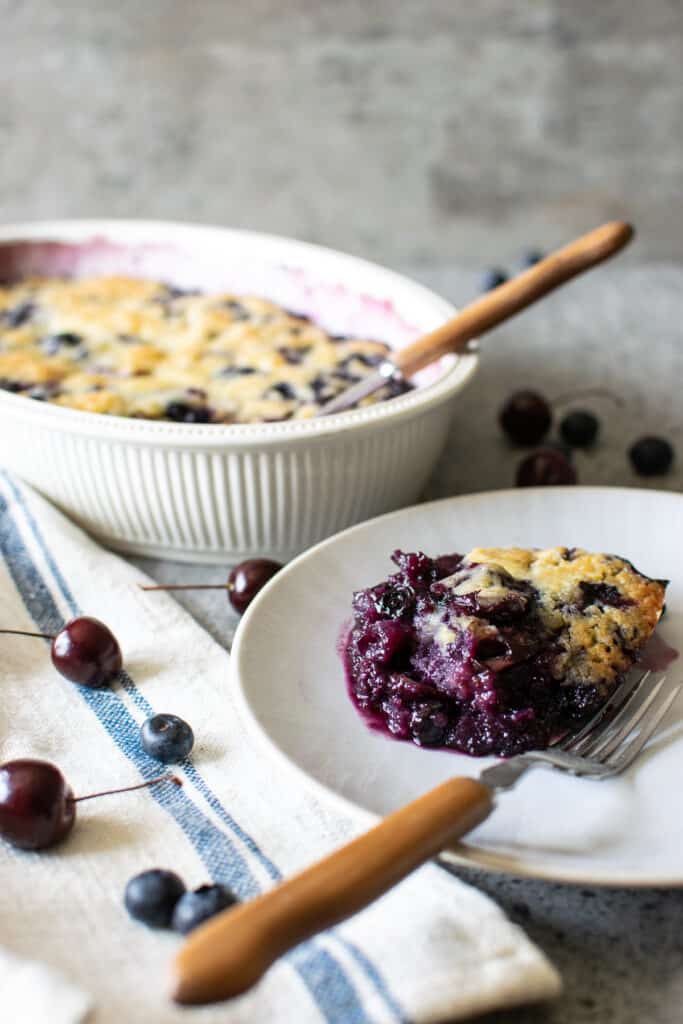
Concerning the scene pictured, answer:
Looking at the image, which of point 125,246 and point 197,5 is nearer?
point 125,246

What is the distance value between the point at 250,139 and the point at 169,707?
2.75 meters

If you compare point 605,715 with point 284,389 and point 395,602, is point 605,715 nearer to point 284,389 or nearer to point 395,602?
point 395,602


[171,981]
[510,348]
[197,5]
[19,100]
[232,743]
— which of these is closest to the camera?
[171,981]

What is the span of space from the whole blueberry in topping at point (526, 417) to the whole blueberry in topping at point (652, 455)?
0.19 m

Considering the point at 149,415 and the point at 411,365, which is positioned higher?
the point at 411,365

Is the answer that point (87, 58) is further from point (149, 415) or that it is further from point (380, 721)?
point (380, 721)

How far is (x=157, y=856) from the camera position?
1197 mm

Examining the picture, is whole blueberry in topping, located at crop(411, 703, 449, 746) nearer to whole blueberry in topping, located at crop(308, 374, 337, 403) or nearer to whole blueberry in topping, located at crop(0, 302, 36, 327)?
whole blueberry in topping, located at crop(308, 374, 337, 403)

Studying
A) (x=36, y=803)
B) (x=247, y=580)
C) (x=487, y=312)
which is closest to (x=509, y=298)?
(x=487, y=312)

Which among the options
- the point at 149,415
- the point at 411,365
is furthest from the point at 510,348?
the point at 149,415

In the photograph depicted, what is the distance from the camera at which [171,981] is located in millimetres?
815

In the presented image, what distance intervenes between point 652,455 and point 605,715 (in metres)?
0.87

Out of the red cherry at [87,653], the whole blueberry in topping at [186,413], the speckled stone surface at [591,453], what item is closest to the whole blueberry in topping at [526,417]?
the speckled stone surface at [591,453]

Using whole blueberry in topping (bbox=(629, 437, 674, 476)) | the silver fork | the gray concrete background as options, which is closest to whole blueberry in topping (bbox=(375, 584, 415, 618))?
the silver fork
